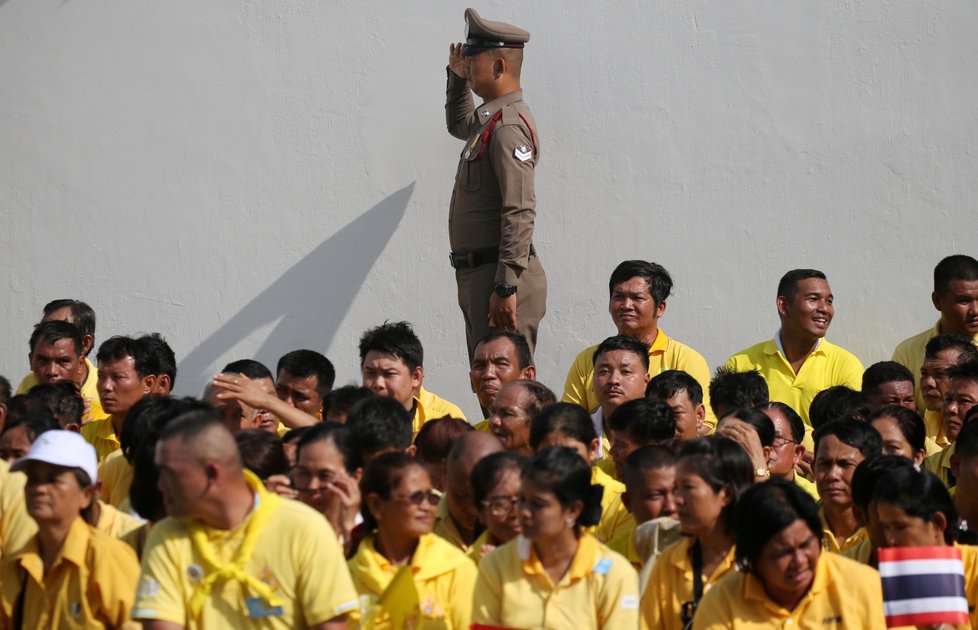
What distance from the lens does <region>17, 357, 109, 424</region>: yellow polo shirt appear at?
748 centimetres

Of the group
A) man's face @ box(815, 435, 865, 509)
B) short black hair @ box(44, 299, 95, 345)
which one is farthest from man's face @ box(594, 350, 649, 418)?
short black hair @ box(44, 299, 95, 345)

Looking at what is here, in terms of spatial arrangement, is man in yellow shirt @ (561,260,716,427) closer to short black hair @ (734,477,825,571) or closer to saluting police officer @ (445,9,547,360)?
saluting police officer @ (445,9,547,360)

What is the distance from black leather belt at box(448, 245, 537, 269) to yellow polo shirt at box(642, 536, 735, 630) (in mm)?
3108

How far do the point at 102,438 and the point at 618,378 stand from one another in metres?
2.25

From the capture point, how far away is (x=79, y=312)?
26.3ft

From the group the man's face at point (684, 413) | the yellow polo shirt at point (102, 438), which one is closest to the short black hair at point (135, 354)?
the yellow polo shirt at point (102, 438)

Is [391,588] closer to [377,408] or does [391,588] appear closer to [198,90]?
[377,408]

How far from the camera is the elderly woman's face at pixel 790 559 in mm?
4191

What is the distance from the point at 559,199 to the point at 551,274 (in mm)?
375

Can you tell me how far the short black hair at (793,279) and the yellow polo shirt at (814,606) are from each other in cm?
303

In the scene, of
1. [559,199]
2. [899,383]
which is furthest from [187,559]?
[559,199]

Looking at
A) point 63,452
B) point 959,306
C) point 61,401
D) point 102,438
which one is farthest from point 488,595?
point 959,306

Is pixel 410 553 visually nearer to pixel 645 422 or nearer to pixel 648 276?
pixel 645 422

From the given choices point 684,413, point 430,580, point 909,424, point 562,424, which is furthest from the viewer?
point 684,413
